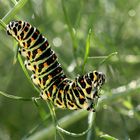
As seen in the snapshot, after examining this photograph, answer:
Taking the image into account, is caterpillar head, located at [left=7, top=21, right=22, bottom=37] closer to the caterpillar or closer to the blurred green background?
the caterpillar

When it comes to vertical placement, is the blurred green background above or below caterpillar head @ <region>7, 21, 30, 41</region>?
below

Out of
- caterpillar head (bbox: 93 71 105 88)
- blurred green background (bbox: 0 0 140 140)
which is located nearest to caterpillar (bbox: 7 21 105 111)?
caterpillar head (bbox: 93 71 105 88)

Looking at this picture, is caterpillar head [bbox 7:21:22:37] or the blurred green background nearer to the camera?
caterpillar head [bbox 7:21:22:37]

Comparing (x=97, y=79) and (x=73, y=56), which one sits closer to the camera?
(x=97, y=79)

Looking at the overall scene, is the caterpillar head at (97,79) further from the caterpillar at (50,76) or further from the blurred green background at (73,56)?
→ the blurred green background at (73,56)

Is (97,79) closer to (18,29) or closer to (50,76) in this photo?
(50,76)

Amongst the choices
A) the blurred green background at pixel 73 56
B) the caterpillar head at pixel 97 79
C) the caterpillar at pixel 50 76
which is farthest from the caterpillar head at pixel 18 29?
the blurred green background at pixel 73 56

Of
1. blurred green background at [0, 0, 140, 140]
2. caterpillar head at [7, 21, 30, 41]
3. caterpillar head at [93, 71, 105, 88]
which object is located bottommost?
blurred green background at [0, 0, 140, 140]

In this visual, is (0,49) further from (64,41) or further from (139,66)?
(139,66)

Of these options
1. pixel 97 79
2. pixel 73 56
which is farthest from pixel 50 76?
pixel 73 56
